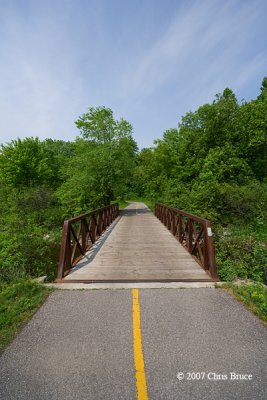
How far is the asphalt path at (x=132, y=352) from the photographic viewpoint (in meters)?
2.19

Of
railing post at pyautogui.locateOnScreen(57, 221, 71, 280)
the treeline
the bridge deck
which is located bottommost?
the bridge deck

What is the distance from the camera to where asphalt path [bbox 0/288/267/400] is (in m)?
2.19

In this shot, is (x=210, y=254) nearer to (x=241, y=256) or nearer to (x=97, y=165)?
(x=241, y=256)

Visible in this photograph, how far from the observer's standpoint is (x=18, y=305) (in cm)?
382

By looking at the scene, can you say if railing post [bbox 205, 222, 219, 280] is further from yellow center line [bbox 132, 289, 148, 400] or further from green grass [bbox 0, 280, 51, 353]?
green grass [bbox 0, 280, 51, 353]

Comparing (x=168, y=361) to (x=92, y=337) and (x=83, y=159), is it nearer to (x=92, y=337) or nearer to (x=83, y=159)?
(x=92, y=337)

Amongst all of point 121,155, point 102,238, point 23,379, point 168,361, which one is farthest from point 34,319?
point 121,155

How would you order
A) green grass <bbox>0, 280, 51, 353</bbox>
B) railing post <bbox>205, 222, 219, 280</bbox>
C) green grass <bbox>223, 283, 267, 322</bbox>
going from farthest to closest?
railing post <bbox>205, 222, 219, 280</bbox> → green grass <bbox>223, 283, 267, 322</bbox> → green grass <bbox>0, 280, 51, 353</bbox>

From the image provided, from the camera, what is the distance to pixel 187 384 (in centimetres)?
224

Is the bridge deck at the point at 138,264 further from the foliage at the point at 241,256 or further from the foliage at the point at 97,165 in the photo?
the foliage at the point at 97,165

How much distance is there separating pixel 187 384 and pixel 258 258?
19.4 ft

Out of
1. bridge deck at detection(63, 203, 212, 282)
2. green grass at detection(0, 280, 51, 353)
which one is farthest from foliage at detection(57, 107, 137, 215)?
green grass at detection(0, 280, 51, 353)

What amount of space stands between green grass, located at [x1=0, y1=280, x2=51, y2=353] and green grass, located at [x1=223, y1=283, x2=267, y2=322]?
137 inches

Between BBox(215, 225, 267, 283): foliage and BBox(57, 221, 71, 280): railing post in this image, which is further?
BBox(215, 225, 267, 283): foliage
